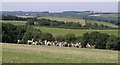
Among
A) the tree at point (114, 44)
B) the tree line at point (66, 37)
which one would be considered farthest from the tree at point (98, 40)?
the tree at point (114, 44)

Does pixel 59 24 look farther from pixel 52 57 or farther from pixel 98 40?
pixel 52 57

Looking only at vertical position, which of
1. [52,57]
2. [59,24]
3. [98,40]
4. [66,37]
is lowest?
[66,37]

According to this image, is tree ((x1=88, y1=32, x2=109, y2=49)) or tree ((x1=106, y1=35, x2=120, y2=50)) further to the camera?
tree ((x1=88, y1=32, x2=109, y2=49))

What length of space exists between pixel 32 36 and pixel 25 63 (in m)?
40.3

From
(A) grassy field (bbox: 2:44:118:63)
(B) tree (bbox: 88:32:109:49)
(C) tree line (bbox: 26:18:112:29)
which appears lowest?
(B) tree (bbox: 88:32:109:49)

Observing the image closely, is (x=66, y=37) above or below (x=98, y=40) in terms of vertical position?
below

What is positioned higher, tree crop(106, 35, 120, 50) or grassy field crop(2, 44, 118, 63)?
grassy field crop(2, 44, 118, 63)

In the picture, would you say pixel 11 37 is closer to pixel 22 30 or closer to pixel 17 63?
pixel 22 30

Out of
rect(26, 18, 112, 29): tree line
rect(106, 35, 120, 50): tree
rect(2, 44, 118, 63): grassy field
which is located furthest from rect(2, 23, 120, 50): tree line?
rect(26, 18, 112, 29): tree line

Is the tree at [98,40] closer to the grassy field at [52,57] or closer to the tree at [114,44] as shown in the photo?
the tree at [114,44]

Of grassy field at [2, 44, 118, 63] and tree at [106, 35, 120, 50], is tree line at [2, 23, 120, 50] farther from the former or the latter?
grassy field at [2, 44, 118, 63]

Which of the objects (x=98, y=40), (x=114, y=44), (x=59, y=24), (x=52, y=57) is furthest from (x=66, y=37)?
(x=52, y=57)

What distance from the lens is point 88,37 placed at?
52094 millimetres

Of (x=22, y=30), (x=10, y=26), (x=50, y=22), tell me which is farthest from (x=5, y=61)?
(x=50, y=22)
